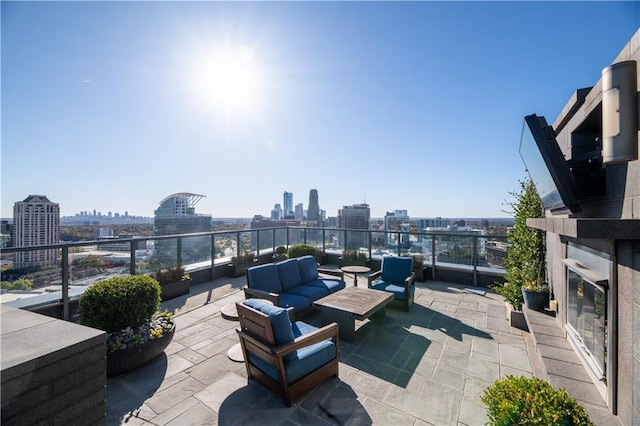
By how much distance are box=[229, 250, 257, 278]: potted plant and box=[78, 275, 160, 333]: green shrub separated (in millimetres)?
4057

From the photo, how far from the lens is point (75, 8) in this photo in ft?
11.9

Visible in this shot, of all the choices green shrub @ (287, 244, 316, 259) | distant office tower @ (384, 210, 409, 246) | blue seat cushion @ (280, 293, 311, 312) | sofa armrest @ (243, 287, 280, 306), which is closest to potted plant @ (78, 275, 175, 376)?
sofa armrest @ (243, 287, 280, 306)

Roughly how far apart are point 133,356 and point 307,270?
3022 millimetres

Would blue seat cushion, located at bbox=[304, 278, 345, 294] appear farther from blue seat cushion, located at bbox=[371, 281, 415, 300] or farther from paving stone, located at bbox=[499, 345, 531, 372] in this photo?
paving stone, located at bbox=[499, 345, 531, 372]

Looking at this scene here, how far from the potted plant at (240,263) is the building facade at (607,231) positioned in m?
6.75

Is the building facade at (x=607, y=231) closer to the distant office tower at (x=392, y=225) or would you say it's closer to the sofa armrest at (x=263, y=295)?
the sofa armrest at (x=263, y=295)

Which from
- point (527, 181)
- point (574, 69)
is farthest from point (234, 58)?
point (527, 181)

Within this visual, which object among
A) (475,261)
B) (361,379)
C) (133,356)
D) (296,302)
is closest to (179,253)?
(133,356)

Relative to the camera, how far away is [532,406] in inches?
60.2

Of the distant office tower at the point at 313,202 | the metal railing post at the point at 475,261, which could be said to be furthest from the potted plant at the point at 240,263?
the distant office tower at the point at 313,202

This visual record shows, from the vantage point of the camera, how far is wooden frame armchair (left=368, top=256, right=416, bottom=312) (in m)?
4.76

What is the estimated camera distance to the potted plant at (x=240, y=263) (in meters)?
7.28

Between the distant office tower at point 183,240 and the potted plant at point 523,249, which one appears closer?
the potted plant at point 523,249

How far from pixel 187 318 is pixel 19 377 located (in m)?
3.83
